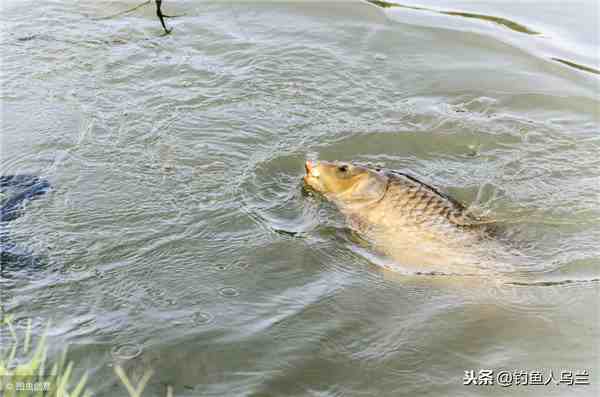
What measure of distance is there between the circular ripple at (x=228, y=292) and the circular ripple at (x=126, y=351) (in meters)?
0.61

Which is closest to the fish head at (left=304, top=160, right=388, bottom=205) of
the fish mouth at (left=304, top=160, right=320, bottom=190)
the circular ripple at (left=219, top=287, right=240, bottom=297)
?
the fish mouth at (left=304, top=160, right=320, bottom=190)

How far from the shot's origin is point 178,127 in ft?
18.3

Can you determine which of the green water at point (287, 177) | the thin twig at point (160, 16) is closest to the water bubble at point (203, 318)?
the green water at point (287, 177)

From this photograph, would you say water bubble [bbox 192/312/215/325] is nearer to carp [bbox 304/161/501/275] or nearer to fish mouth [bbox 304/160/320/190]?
carp [bbox 304/161/501/275]

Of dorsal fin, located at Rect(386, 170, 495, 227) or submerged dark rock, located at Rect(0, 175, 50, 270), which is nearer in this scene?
submerged dark rock, located at Rect(0, 175, 50, 270)

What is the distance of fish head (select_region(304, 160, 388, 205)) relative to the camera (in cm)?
446

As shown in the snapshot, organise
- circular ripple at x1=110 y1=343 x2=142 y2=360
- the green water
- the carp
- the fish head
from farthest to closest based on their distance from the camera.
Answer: the fish head
the carp
the green water
circular ripple at x1=110 y1=343 x2=142 y2=360

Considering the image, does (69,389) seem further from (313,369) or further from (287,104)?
(287,104)

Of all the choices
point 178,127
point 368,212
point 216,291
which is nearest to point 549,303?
point 368,212

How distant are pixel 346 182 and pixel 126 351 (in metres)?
1.81

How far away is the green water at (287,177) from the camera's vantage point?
3.53 m

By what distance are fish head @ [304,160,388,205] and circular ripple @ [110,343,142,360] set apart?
1.69 meters

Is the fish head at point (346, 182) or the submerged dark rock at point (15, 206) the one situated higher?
the fish head at point (346, 182)

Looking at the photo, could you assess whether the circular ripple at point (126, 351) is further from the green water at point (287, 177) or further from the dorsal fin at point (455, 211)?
the dorsal fin at point (455, 211)
